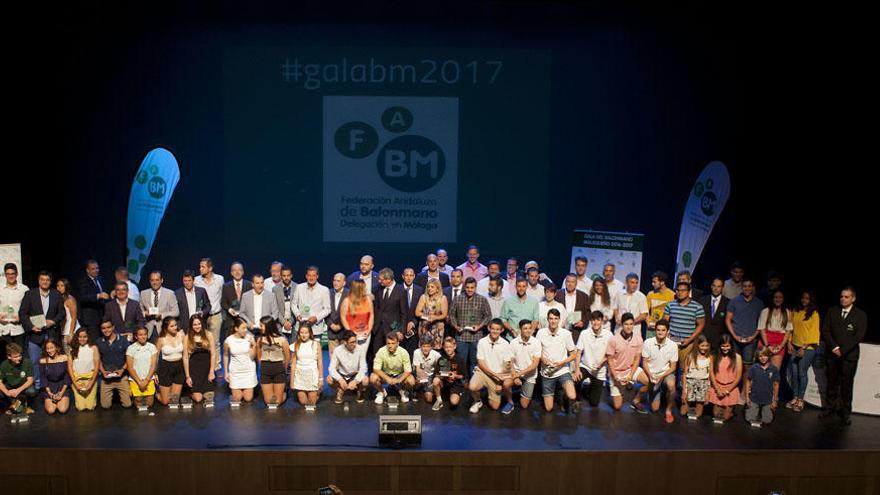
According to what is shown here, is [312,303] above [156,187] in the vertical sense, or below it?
below

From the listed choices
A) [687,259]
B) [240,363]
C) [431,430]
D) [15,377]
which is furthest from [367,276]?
[687,259]

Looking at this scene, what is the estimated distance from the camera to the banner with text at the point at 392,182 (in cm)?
951

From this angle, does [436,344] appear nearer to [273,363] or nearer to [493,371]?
[493,371]

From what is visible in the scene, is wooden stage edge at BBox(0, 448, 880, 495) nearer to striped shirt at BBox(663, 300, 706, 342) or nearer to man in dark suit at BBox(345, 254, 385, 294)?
striped shirt at BBox(663, 300, 706, 342)

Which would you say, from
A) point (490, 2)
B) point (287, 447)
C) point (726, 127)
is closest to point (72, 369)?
point (287, 447)

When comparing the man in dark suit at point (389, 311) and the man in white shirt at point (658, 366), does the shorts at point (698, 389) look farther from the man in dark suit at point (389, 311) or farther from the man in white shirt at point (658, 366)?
the man in dark suit at point (389, 311)

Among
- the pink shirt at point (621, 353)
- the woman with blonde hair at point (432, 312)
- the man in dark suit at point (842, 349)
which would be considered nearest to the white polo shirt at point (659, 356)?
the pink shirt at point (621, 353)

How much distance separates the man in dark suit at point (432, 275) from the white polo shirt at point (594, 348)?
165 cm

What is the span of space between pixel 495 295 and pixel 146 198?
15.7ft

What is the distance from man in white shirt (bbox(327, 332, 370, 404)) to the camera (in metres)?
7.06

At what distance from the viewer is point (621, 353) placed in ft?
23.2

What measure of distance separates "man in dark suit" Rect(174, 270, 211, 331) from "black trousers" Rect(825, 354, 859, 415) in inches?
241

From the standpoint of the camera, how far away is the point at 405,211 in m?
9.60

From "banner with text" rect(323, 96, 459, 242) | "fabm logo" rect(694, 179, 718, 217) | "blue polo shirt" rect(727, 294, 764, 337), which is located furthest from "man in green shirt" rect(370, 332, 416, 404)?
"fabm logo" rect(694, 179, 718, 217)
